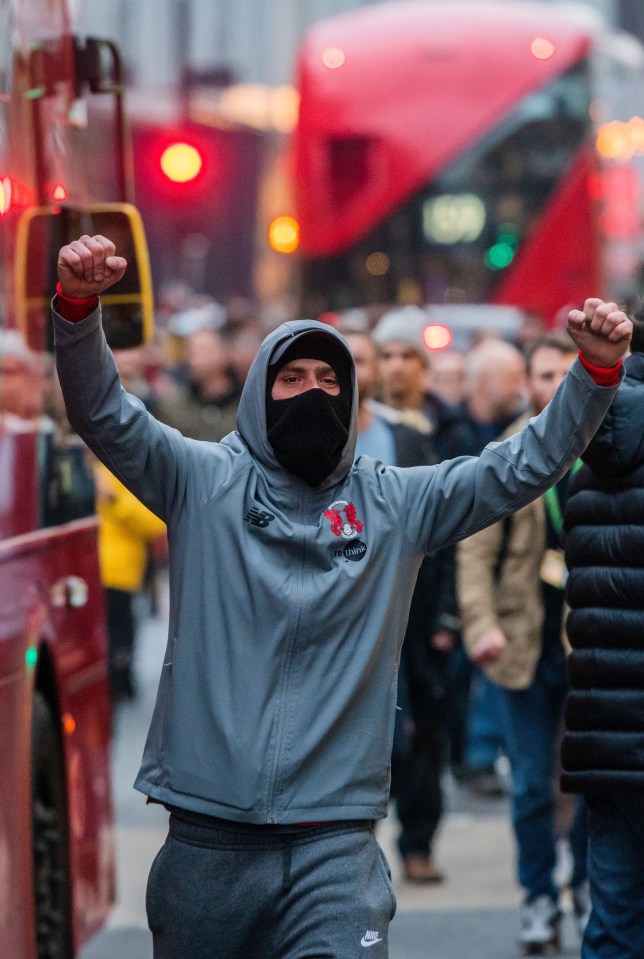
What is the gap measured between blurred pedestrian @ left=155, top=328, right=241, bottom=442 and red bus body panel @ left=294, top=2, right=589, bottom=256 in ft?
19.8

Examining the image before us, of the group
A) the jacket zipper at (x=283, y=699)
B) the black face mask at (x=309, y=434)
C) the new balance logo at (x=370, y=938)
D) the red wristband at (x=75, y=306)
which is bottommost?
the new balance logo at (x=370, y=938)

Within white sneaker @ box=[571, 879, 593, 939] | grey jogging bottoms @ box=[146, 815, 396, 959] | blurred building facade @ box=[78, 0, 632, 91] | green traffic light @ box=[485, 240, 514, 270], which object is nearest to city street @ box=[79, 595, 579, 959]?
white sneaker @ box=[571, 879, 593, 939]

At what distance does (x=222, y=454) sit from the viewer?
3.94 meters

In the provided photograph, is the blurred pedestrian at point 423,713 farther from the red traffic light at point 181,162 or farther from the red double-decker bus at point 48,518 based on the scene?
the red traffic light at point 181,162

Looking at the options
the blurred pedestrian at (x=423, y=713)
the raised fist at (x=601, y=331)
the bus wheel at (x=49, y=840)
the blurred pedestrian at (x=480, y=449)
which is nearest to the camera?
the raised fist at (x=601, y=331)

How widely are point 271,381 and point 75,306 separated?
44 centimetres

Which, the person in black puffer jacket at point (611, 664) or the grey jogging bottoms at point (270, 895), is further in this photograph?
the person in black puffer jacket at point (611, 664)

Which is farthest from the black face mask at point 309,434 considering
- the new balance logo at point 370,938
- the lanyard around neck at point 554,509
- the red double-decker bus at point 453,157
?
the red double-decker bus at point 453,157

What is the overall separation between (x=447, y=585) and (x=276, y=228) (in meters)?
6.39

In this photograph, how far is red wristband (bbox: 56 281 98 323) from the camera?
3.61 metres

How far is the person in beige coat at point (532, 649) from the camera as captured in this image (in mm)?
6680

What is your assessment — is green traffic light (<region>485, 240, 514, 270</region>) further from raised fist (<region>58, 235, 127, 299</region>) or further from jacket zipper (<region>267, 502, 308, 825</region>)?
raised fist (<region>58, 235, 127, 299</region>)

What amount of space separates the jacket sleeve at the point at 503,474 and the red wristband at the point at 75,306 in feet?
2.34

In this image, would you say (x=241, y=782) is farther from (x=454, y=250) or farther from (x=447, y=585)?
(x=454, y=250)
